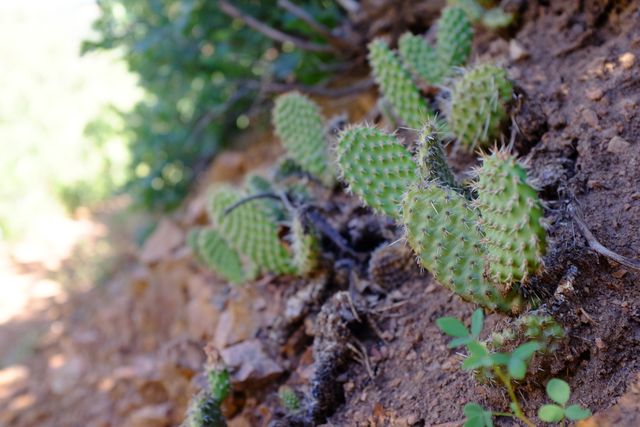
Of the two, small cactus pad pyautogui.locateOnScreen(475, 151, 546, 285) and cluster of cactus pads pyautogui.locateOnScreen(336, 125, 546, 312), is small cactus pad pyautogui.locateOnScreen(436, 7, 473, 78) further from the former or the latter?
small cactus pad pyautogui.locateOnScreen(475, 151, 546, 285)

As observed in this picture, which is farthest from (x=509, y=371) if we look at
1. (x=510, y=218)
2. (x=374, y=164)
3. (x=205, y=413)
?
(x=205, y=413)

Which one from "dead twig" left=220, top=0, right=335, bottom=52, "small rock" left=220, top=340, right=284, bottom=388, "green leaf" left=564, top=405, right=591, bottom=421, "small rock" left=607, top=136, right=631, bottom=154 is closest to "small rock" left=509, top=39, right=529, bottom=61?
"small rock" left=607, top=136, right=631, bottom=154

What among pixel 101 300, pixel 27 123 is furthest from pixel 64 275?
pixel 27 123

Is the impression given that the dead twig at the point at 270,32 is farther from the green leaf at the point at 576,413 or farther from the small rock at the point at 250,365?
the green leaf at the point at 576,413

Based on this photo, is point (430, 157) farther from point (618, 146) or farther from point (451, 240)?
point (618, 146)

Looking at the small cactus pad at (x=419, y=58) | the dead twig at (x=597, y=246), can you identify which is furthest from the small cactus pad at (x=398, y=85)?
the dead twig at (x=597, y=246)

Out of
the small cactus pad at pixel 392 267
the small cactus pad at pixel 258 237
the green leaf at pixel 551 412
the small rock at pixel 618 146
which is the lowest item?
the green leaf at pixel 551 412

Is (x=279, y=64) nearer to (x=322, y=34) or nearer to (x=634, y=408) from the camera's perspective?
(x=322, y=34)
